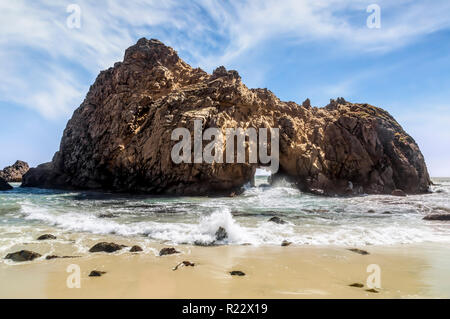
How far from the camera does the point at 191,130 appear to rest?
24.8 m

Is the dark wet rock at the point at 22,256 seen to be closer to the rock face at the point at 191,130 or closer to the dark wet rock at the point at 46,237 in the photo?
the dark wet rock at the point at 46,237

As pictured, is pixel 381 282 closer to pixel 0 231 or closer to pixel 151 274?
pixel 151 274

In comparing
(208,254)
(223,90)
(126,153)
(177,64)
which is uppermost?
(177,64)

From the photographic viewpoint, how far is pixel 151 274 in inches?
197

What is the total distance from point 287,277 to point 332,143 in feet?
94.7

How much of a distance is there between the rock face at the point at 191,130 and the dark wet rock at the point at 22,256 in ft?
60.5

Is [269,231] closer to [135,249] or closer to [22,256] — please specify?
[135,249]

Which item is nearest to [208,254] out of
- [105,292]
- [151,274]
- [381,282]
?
[151,274]

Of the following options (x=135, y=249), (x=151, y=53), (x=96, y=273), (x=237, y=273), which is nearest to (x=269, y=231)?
(x=237, y=273)

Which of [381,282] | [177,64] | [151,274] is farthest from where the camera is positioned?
[177,64]

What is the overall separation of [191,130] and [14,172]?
174 ft

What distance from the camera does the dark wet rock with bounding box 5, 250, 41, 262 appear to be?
232 inches

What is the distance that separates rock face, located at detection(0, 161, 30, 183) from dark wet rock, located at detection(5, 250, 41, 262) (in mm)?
62555

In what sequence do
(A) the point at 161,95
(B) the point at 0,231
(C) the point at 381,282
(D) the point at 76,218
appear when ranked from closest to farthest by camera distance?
(C) the point at 381,282 → (B) the point at 0,231 → (D) the point at 76,218 → (A) the point at 161,95
